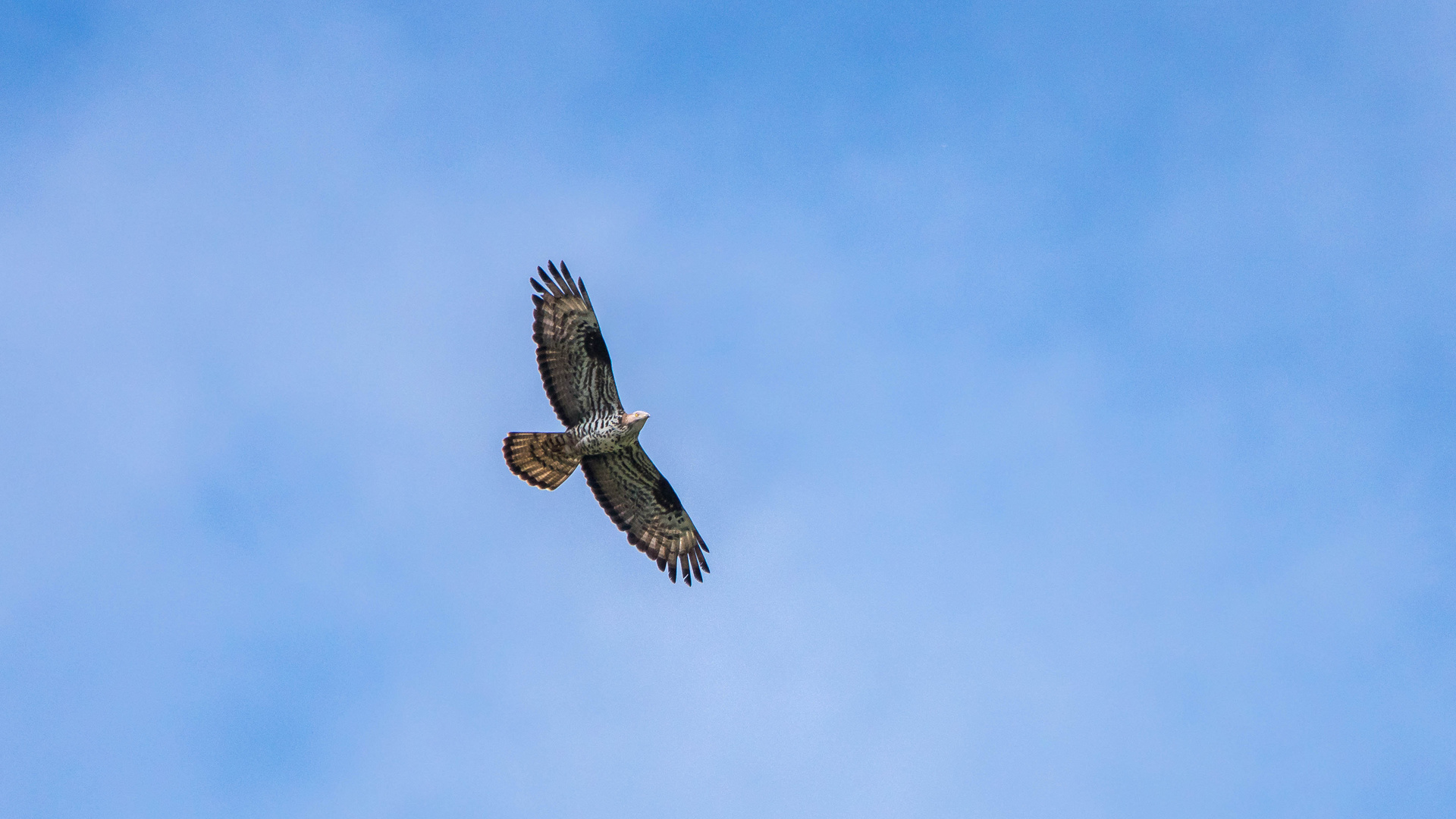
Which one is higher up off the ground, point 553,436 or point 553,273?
point 553,273

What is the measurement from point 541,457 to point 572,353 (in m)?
1.50

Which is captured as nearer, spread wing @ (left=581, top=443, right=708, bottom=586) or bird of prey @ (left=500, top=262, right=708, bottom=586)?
bird of prey @ (left=500, top=262, right=708, bottom=586)

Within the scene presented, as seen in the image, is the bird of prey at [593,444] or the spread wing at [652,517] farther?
the spread wing at [652,517]

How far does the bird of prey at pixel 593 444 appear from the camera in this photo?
17375 millimetres

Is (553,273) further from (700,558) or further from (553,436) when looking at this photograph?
(700,558)

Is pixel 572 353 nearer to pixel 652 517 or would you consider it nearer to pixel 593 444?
pixel 593 444

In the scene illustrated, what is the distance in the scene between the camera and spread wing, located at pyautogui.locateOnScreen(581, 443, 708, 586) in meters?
18.8

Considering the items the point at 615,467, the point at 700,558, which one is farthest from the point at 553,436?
the point at 700,558

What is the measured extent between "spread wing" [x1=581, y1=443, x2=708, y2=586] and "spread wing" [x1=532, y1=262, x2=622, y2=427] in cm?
128

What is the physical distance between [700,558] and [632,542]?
98 centimetres

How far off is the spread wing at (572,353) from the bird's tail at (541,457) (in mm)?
410

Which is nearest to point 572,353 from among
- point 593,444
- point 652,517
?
point 593,444

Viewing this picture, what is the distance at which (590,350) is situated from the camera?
17406 millimetres

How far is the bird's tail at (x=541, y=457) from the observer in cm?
1786
